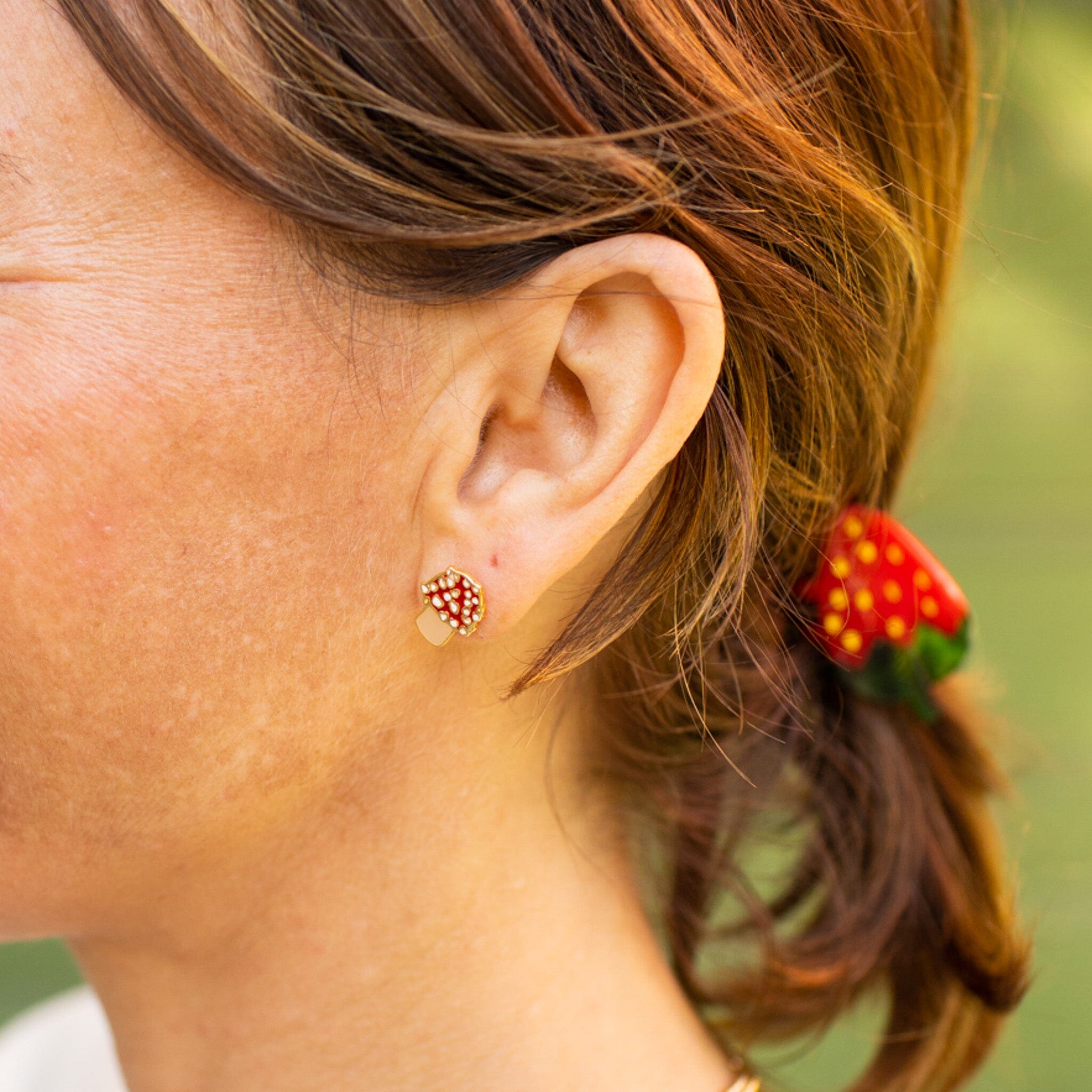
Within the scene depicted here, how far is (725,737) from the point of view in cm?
111

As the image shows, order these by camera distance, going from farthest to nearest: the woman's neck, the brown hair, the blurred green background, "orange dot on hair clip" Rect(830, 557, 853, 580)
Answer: the blurred green background, "orange dot on hair clip" Rect(830, 557, 853, 580), the woman's neck, the brown hair

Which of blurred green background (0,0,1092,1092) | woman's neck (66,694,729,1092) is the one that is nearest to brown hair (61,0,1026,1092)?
woman's neck (66,694,729,1092)

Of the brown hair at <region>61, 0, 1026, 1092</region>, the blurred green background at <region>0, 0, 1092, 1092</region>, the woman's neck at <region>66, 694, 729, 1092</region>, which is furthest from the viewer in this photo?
the blurred green background at <region>0, 0, 1092, 1092</region>

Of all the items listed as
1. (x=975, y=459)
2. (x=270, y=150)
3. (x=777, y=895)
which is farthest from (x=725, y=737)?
(x=975, y=459)

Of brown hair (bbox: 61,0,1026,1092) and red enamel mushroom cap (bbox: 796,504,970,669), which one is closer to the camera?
brown hair (bbox: 61,0,1026,1092)

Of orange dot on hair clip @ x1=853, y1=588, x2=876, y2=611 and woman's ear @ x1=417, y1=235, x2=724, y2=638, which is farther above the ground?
orange dot on hair clip @ x1=853, y1=588, x2=876, y2=611

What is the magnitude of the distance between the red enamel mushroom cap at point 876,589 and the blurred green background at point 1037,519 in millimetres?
1033

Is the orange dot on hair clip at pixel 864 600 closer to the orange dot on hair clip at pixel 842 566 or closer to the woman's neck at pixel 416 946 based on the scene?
the orange dot on hair clip at pixel 842 566

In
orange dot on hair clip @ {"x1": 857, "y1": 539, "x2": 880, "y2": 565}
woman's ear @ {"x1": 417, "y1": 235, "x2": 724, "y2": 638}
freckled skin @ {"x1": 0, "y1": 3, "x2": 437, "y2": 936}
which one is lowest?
freckled skin @ {"x1": 0, "y1": 3, "x2": 437, "y2": 936}

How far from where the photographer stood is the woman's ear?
2.35ft

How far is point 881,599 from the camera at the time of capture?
3.19 feet

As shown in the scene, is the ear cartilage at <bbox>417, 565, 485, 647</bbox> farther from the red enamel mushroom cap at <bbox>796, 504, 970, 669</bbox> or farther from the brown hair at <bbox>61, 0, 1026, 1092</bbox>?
the red enamel mushroom cap at <bbox>796, 504, 970, 669</bbox>

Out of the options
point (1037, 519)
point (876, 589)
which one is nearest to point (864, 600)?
point (876, 589)

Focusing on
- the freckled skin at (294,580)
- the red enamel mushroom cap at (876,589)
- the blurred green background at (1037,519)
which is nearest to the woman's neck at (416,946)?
the freckled skin at (294,580)
